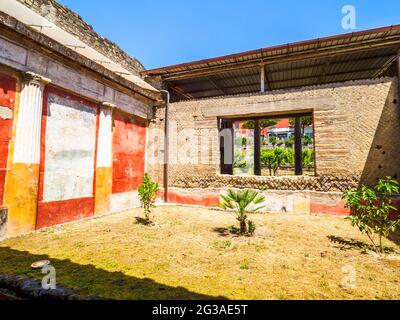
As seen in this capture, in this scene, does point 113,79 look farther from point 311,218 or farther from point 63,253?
point 311,218

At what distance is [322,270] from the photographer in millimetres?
3646

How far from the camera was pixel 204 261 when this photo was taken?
13.1ft

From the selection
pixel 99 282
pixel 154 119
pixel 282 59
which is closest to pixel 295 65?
pixel 282 59

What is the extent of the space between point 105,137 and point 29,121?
98.8 inches

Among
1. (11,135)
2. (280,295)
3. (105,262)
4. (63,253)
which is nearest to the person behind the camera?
(280,295)

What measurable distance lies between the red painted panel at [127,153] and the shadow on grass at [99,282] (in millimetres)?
4571

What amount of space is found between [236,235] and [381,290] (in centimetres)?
295

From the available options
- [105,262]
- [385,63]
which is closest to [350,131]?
[385,63]

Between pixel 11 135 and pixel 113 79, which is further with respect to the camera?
pixel 113 79

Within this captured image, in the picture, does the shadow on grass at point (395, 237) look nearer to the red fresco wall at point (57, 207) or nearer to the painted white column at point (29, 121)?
the red fresco wall at point (57, 207)

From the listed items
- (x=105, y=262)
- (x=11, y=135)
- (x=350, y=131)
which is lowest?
(x=105, y=262)

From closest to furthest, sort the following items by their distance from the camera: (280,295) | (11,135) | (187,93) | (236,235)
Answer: (280,295) → (11,135) → (236,235) → (187,93)

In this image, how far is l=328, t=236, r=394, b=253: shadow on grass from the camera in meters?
4.68
